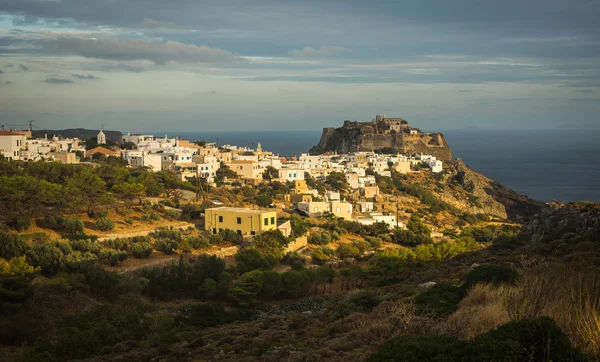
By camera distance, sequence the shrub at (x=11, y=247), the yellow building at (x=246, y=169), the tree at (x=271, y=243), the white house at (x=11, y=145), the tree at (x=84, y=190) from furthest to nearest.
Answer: the yellow building at (x=246, y=169)
the white house at (x=11, y=145)
the tree at (x=84, y=190)
the tree at (x=271, y=243)
the shrub at (x=11, y=247)

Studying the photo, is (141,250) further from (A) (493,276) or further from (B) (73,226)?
(A) (493,276)

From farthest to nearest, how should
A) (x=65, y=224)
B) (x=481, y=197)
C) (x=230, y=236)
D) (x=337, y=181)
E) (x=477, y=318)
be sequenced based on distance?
(x=481, y=197) → (x=337, y=181) → (x=230, y=236) → (x=65, y=224) → (x=477, y=318)

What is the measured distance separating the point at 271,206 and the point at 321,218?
11.4ft

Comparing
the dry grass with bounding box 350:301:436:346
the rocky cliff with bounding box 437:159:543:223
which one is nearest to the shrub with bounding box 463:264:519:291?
the dry grass with bounding box 350:301:436:346

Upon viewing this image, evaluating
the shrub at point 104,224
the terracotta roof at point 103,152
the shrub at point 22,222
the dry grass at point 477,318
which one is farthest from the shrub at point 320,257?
the terracotta roof at point 103,152

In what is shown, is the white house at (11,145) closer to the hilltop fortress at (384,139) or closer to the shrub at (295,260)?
the shrub at (295,260)

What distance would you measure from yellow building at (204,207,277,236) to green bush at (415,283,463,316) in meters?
16.4

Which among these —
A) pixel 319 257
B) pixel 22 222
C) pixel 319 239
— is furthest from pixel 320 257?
pixel 22 222

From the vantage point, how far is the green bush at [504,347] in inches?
185

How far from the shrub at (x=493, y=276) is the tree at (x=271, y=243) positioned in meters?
13.8

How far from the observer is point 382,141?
7475 centimetres

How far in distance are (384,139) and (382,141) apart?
17.1 inches

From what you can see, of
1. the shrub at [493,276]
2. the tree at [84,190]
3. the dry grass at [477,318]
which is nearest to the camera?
the dry grass at [477,318]

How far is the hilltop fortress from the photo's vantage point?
243ft
